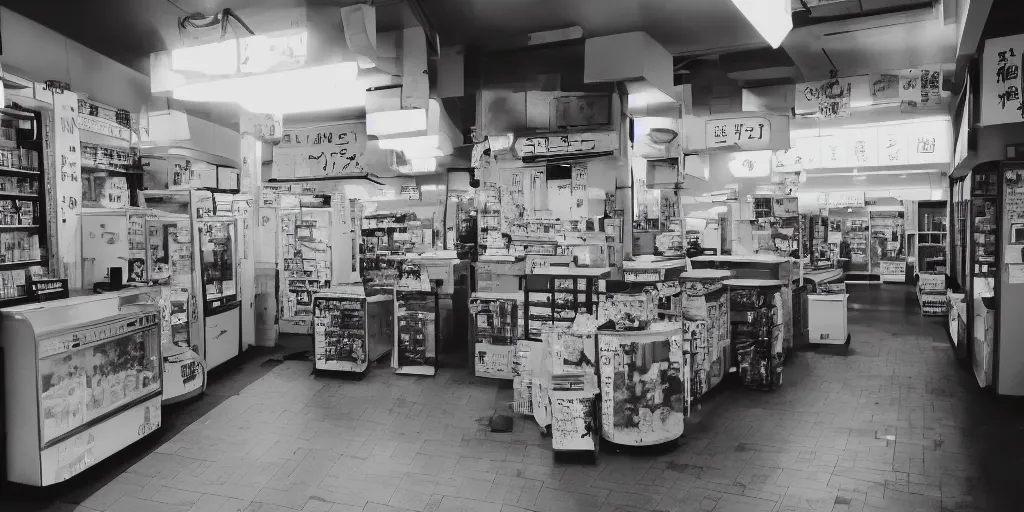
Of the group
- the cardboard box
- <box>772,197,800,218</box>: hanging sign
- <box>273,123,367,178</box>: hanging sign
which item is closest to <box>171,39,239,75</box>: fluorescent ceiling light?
<box>273,123,367,178</box>: hanging sign

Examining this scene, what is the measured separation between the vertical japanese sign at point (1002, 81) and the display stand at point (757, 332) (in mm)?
2231

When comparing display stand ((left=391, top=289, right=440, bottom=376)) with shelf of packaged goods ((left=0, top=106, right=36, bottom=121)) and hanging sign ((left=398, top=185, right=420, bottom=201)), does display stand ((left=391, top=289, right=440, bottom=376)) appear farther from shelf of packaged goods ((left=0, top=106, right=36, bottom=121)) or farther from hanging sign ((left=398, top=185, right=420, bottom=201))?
hanging sign ((left=398, top=185, right=420, bottom=201))

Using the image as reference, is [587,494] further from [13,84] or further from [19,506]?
[13,84]

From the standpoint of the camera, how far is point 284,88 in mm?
4559

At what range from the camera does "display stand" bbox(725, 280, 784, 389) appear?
5.70m

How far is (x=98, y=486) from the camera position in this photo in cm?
384

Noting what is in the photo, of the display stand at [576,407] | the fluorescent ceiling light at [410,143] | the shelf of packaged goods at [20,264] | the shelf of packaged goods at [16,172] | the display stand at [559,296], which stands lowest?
the display stand at [576,407]

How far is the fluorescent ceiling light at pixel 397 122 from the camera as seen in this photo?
5.87 m

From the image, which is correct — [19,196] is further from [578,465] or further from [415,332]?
[578,465]

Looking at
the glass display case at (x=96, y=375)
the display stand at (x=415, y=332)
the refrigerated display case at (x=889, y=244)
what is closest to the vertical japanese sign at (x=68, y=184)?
the glass display case at (x=96, y=375)

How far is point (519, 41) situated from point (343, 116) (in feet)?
15.4

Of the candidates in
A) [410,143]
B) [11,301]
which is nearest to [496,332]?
[410,143]

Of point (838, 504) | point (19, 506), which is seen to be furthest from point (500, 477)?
point (19, 506)

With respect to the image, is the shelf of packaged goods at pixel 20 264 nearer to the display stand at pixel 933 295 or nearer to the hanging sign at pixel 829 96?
the hanging sign at pixel 829 96
